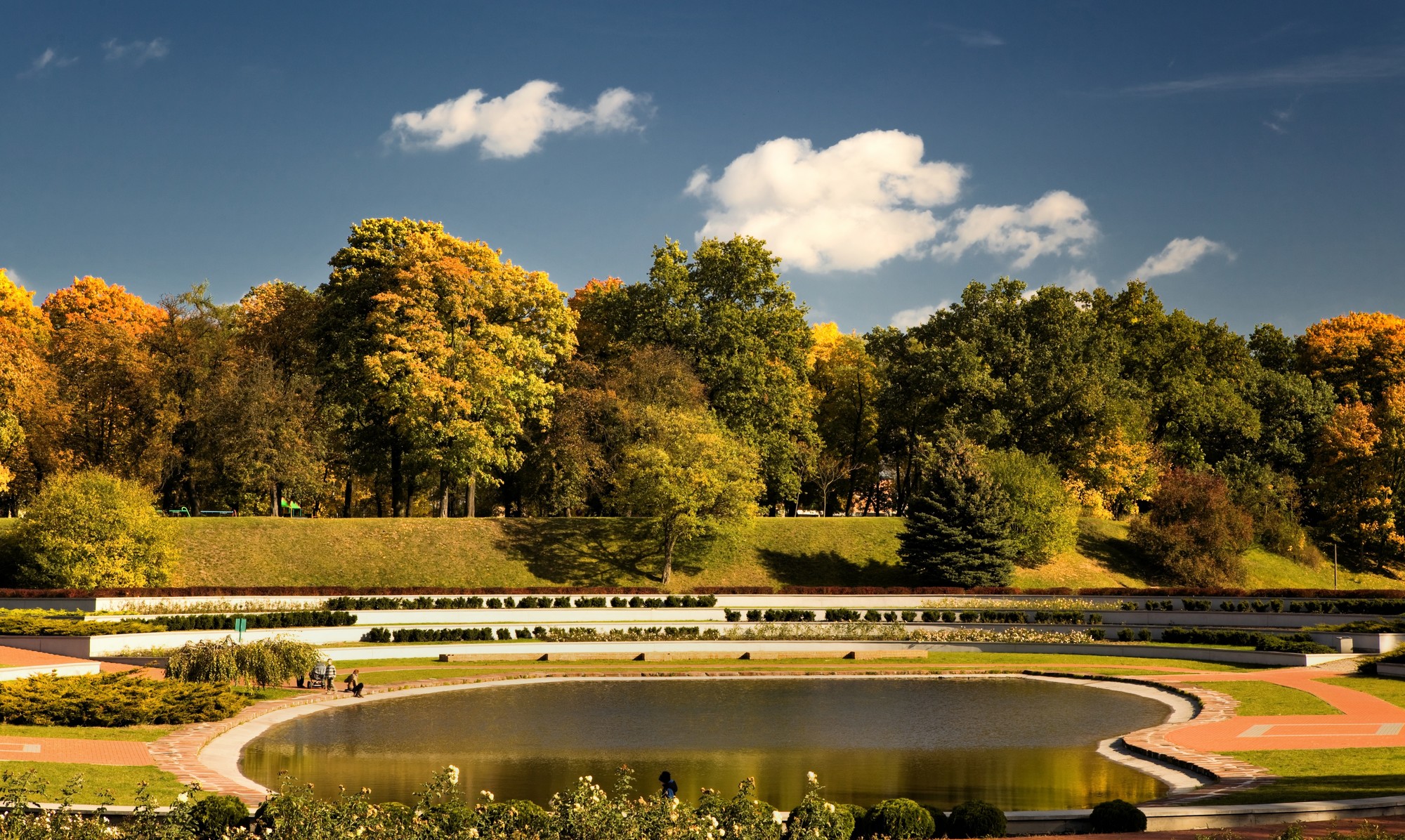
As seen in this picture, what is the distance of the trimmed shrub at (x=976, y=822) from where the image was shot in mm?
17094

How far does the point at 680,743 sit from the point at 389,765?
677 centimetres

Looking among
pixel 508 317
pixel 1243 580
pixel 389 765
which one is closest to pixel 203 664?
pixel 389 765

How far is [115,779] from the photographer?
21484 mm

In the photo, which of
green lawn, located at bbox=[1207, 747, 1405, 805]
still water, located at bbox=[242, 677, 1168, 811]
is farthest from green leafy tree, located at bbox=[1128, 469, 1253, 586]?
green lawn, located at bbox=[1207, 747, 1405, 805]

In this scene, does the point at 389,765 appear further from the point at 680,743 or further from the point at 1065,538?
the point at 1065,538

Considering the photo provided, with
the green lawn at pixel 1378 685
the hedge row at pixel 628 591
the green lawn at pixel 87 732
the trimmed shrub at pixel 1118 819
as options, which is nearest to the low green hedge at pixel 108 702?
the green lawn at pixel 87 732

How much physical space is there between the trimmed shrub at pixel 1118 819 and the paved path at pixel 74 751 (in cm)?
1864

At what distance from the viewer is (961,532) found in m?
56.5

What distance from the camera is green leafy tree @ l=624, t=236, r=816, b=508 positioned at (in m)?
69.7

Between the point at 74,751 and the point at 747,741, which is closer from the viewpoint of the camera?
the point at 74,751

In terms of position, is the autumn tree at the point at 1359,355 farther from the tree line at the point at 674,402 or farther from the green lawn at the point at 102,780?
the green lawn at the point at 102,780

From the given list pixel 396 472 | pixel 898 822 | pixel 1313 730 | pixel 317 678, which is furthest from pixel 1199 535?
pixel 898 822

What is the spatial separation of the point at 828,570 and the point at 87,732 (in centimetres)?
4154

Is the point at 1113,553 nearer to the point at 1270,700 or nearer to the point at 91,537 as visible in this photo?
the point at 1270,700
